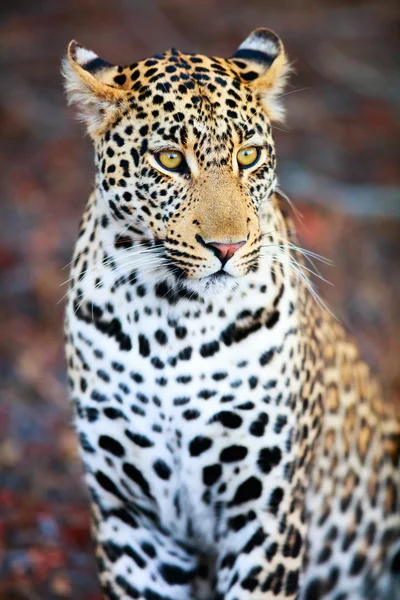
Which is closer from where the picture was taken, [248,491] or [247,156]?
[247,156]

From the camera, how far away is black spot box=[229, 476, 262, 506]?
4.52 meters

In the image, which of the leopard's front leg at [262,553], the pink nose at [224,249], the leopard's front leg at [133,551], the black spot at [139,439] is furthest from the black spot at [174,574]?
the pink nose at [224,249]

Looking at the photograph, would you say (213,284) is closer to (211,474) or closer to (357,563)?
(211,474)

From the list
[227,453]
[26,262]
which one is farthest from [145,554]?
[26,262]

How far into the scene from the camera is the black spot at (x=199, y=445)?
442 cm

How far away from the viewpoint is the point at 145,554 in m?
4.96

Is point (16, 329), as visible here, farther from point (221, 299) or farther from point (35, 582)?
point (221, 299)

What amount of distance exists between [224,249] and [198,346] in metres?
0.65

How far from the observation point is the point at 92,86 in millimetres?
4086

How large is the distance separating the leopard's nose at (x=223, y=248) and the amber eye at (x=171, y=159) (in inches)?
13.7

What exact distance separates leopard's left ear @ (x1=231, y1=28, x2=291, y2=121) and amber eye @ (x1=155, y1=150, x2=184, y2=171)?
515mm

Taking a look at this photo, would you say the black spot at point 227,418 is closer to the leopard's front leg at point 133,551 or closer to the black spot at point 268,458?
the black spot at point 268,458

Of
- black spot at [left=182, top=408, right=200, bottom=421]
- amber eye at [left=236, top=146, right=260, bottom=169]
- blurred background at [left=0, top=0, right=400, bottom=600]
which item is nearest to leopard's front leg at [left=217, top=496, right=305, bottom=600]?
black spot at [left=182, top=408, right=200, bottom=421]

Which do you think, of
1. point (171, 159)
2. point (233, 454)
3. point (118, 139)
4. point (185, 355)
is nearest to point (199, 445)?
point (233, 454)
